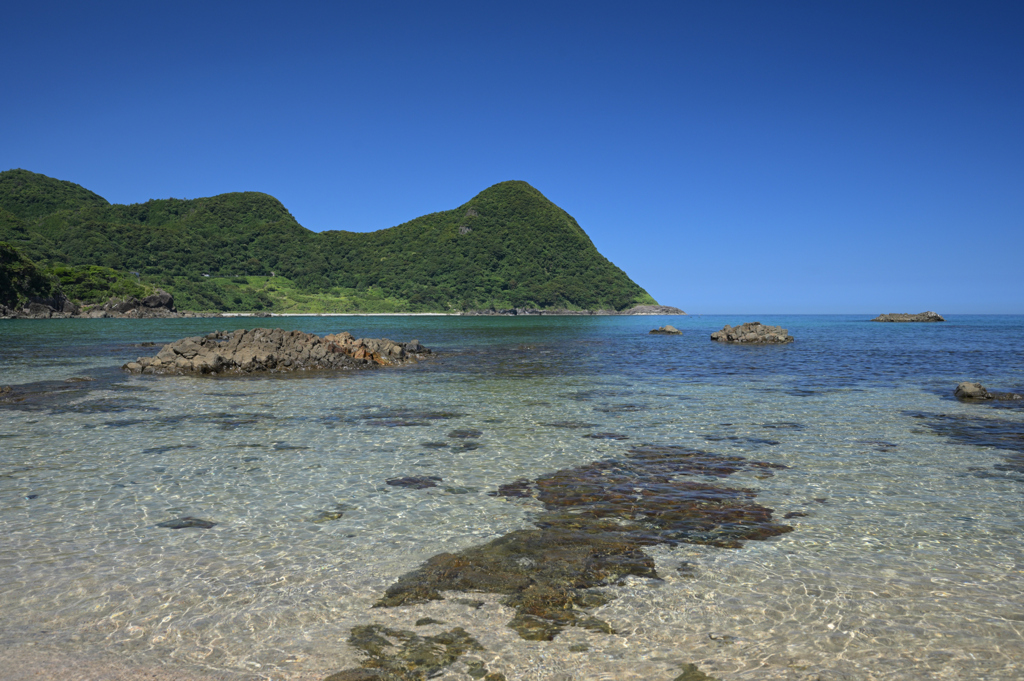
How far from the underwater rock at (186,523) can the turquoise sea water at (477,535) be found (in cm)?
17

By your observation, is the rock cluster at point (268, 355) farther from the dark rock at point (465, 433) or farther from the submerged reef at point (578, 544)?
the submerged reef at point (578, 544)

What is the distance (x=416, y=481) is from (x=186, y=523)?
4142 millimetres

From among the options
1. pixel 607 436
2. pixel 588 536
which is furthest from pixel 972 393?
pixel 588 536

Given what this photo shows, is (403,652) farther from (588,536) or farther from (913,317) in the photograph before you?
(913,317)

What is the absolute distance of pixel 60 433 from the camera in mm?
16422

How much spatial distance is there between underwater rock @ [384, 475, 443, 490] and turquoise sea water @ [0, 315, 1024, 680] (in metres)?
0.33

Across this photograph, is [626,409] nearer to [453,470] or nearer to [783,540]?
[453,470]

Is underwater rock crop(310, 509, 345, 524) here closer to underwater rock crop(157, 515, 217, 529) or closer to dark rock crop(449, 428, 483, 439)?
underwater rock crop(157, 515, 217, 529)

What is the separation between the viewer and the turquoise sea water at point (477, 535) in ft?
19.5

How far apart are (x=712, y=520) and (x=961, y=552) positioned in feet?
10.9

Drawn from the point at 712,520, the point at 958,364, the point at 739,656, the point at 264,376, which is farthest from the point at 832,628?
the point at 958,364

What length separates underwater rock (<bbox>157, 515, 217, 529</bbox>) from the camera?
9462 mm

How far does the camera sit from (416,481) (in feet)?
39.8

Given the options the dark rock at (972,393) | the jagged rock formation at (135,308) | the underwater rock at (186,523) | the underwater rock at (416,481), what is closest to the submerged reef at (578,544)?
the underwater rock at (416,481)
